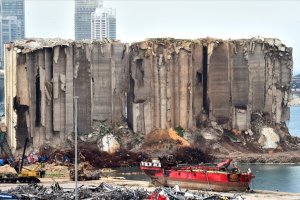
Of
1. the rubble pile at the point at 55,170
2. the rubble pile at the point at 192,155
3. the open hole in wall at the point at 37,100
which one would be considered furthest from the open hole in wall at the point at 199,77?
the rubble pile at the point at 55,170

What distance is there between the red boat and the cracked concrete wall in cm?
2566

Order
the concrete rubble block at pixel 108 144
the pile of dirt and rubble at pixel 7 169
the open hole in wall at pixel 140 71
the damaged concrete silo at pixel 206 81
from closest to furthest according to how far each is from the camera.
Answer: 1. the pile of dirt and rubble at pixel 7 169
2. the concrete rubble block at pixel 108 144
3. the open hole in wall at pixel 140 71
4. the damaged concrete silo at pixel 206 81

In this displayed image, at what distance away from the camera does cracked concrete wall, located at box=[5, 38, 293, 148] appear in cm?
9025

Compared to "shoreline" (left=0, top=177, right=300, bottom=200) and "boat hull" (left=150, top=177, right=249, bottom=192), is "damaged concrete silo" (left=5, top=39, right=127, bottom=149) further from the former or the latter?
"boat hull" (left=150, top=177, right=249, bottom=192)

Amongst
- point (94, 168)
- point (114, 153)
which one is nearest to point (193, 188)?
point (94, 168)

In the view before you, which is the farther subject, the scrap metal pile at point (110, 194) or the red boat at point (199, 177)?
the red boat at point (199, 177)

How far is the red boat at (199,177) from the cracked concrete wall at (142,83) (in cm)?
2566

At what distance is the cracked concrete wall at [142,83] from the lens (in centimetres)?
9025

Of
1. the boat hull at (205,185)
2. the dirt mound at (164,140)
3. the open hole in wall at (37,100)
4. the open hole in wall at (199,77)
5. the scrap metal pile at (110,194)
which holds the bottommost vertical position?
the dirt mound at (164,140)

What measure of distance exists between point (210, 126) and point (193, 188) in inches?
1308

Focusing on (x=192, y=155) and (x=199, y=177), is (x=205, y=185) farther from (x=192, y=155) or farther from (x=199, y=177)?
(x=192, y=155)

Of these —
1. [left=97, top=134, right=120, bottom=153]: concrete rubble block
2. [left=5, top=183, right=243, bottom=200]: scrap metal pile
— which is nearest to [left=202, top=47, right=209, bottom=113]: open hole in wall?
[left=97, top=134, right=120, bottom=153]: concrete rubble block

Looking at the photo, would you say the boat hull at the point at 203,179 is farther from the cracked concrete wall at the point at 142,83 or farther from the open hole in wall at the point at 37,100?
the open hole in wall at the point at 37,100

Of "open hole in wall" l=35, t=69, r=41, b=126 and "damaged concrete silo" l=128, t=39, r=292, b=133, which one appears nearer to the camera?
"open hole in wall" l=35, t=69, r=41, b=126
